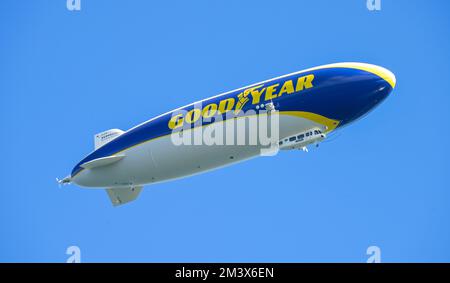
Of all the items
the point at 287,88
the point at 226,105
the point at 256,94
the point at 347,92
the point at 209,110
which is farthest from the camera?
the point at 209,110

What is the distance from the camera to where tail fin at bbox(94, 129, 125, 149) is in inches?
1465

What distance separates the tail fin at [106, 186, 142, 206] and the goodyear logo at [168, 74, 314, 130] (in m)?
6.27

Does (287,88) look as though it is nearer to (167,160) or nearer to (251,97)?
(251,97)

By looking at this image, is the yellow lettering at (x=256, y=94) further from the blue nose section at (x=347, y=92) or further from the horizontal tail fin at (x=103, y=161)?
the horizontal tail fin at (x=103, y=161)

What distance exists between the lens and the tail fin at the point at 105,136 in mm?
37219

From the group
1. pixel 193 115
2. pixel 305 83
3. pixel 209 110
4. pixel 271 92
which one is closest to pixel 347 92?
pixel 305 83

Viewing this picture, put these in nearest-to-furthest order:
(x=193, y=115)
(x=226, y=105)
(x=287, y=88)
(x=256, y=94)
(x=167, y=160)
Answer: (x=287, y=88)
(x=256, y=94)
(x=226, y=105)
(x=193, y=115)
(x=167, y=160)

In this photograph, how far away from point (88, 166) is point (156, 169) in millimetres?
3849

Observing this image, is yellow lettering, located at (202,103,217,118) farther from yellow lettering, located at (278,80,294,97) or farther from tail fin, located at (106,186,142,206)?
tail fin, located at (106,186,142,206)

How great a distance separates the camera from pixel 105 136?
3753 centimetres

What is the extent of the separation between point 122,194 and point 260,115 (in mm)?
10068

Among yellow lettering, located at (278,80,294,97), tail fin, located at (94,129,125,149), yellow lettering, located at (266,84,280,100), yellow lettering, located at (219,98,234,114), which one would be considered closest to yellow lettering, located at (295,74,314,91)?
yellow lettering, located at (278,80,294,97)

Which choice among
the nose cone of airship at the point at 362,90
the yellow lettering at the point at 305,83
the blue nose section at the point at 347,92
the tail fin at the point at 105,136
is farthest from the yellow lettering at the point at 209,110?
the tail fin at the point at 105,136

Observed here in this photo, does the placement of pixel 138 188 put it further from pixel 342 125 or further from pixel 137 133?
pixel 342 125
